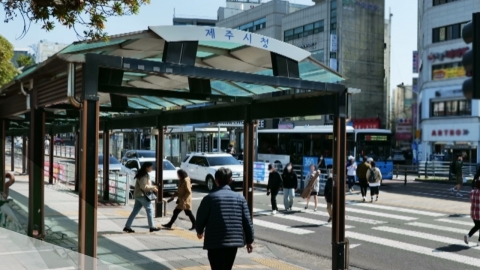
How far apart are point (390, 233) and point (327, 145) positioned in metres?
16.3

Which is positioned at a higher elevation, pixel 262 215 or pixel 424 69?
pixel 424 69

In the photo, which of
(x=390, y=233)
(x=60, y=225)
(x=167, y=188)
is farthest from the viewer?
(x=167, y=188)

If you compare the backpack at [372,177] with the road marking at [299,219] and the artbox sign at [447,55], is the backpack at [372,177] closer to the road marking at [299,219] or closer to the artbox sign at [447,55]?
the road marking at [299,219]

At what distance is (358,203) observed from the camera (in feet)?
62.5

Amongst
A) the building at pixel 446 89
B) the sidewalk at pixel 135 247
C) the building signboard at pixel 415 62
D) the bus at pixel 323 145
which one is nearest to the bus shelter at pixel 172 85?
the sidewalk at pixel 135 247

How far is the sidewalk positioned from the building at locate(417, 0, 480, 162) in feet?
121

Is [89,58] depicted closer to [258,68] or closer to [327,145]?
[258,68]

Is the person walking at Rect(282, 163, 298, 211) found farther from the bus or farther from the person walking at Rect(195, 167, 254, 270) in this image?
the bus

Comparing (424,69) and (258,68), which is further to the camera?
(424,69)

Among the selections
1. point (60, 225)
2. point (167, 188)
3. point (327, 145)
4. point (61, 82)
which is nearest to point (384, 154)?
point (327, 145)

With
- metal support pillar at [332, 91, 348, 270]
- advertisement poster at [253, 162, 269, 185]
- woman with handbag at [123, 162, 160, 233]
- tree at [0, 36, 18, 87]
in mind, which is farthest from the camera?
advertisement poster at [253, 162, 269, 185]

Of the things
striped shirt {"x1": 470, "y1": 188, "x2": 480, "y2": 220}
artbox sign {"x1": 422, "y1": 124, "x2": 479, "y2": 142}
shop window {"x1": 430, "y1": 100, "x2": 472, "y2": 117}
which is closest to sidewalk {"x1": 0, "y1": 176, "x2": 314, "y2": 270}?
striped shirt {"x1": 470, "y1": 188, "x2": 480, "y2": 220}

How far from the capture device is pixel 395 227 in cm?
1386

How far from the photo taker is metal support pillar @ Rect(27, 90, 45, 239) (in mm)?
8883
